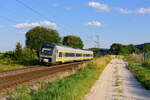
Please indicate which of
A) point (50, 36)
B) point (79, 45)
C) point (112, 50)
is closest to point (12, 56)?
point (50, 36)

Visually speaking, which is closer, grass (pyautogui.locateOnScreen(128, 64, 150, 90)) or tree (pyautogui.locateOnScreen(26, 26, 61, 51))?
grass (pyautogui.locateOnScreen(128, 64, 150, 90))

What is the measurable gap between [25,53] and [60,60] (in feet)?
Result: 22.3

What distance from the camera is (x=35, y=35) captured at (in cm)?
6500

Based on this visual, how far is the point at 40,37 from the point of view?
213 feet

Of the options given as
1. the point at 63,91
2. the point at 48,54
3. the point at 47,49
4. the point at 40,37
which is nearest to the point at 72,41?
the point at 40,37

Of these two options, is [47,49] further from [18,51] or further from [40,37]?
[40,37]

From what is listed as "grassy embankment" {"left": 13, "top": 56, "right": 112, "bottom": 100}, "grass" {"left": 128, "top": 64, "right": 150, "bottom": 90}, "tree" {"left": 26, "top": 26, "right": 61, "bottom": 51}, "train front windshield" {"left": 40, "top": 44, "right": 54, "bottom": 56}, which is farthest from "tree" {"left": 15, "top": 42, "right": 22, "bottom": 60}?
"tree" {"left": 26, "top": 26, "right": 61, "bottom": 51}

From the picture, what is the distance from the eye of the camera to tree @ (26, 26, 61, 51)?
64500 mm

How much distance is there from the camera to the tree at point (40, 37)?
212 feet

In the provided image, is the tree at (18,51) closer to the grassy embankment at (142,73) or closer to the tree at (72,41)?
the grassy embankment at (142,73)

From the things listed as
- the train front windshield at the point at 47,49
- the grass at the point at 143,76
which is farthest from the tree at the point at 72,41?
the grass at the point at 143,76

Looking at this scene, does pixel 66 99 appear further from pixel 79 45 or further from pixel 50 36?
pixel 79 45

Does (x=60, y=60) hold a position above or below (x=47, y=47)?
below

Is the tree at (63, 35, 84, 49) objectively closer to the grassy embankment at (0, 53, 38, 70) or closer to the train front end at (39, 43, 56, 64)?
the grassy embankment at (0, 53, 38, 70)
